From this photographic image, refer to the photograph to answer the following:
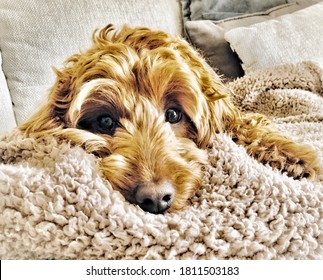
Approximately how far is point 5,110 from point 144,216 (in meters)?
0.85

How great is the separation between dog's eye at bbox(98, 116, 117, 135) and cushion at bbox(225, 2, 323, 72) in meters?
0.93

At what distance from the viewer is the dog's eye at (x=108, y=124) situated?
979mm

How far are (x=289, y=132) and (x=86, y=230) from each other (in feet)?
2.45

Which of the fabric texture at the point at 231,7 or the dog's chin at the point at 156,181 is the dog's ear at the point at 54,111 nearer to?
the dog's chin at the point at 156,181

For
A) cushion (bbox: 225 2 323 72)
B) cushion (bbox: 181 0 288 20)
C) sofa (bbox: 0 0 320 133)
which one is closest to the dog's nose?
sofa (bbox: 0 0 320 133)

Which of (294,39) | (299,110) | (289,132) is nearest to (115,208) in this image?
(289,132)

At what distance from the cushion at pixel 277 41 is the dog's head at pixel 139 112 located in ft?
2.43

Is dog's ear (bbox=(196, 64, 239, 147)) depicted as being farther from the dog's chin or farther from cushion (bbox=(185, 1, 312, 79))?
cushion (bbox=(185, 1, 312, 79))

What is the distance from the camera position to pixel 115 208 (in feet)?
2.44

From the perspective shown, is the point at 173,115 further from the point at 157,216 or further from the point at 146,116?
the point at 157,216

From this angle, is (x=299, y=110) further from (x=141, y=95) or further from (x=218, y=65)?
(x=141, y=95)

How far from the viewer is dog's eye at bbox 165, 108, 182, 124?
102cm

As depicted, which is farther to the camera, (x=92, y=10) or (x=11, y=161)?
(x=92, y=10)

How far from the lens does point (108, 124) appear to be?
3.22 ft
